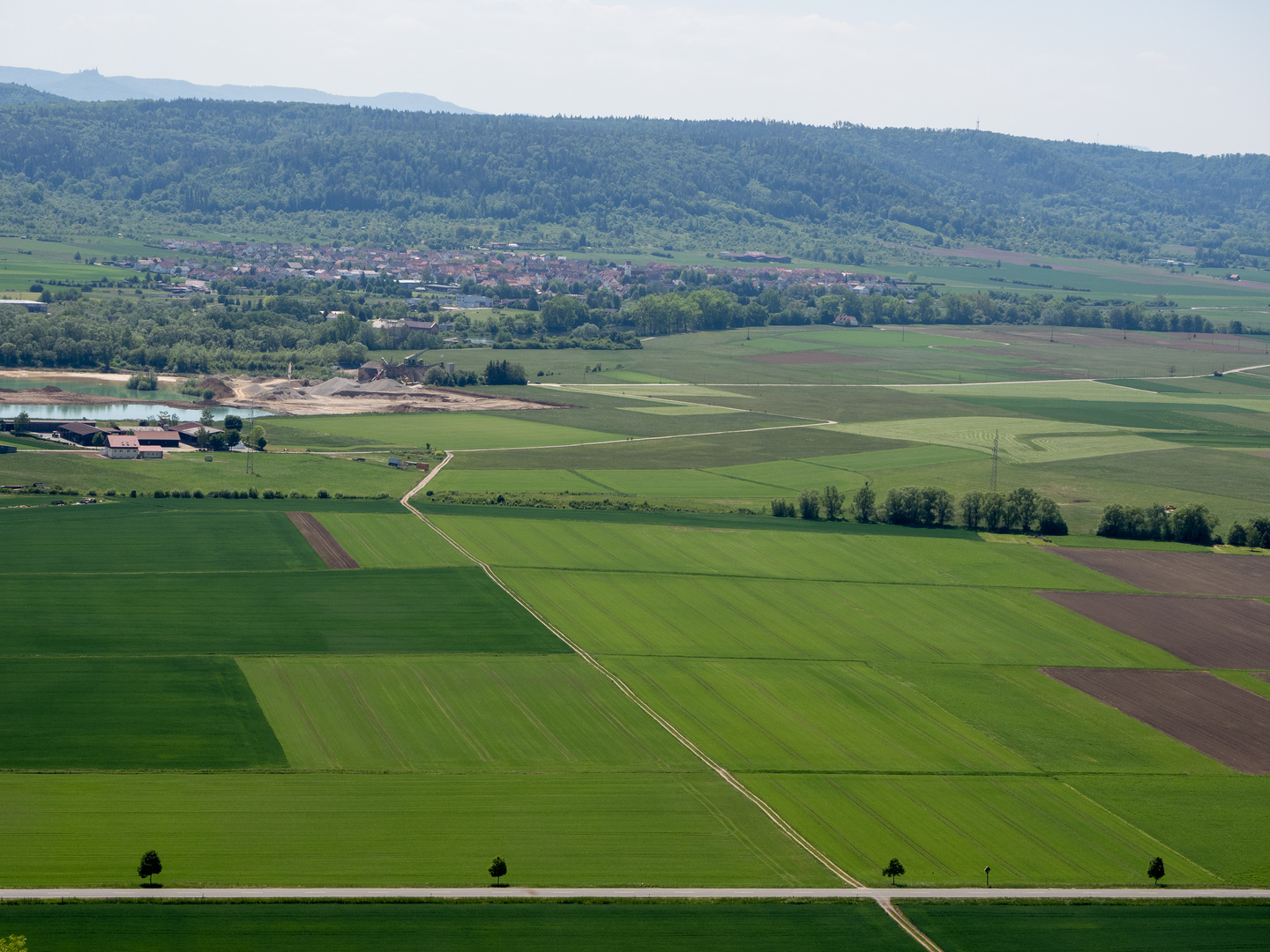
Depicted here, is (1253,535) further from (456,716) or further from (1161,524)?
(456,716)

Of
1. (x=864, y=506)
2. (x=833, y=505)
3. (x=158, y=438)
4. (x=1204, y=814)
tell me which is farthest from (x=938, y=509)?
(x=158, y=438)

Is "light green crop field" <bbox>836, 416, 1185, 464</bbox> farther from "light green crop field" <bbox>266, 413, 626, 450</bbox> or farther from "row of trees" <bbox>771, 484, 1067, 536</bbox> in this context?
"light green crop field" <bbox>266, 413, 626, 450</bbox>

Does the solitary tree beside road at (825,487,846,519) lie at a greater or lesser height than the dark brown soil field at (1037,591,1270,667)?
greater

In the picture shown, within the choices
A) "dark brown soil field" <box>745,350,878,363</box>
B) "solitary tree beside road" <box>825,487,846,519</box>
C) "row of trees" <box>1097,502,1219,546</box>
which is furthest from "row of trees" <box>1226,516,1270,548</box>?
"dark brown soil field" <box>745,350,878,363</box>

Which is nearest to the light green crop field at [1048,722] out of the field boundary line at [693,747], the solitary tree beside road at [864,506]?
the field boundary line at [693,747]

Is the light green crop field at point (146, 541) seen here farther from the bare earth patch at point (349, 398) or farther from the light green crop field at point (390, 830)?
the bare earth patch at point (349, 398)

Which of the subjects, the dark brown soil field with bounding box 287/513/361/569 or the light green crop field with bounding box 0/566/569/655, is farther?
the dark brown soil field with bounding box 287/513/361/569
